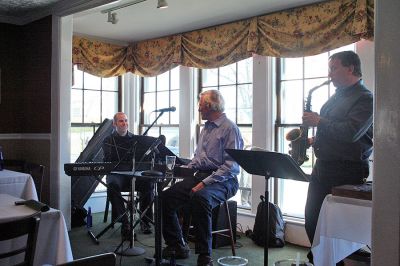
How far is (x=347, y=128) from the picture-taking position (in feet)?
7.85

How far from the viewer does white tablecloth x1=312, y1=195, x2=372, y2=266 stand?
2.06 metres

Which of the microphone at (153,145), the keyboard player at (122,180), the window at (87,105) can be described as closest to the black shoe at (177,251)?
the keyboard player at (122,180)

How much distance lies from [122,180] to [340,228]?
3118 mm

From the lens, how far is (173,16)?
469 cm

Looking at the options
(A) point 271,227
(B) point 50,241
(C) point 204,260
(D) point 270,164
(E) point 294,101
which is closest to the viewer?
(B) point 50,241

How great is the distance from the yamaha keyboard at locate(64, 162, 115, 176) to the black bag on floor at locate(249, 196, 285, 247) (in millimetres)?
1584

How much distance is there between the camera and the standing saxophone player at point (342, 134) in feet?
7.92

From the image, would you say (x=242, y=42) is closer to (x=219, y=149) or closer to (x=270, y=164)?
(x=219, y=149)

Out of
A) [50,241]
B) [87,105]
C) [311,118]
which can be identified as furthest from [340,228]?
[87,105]

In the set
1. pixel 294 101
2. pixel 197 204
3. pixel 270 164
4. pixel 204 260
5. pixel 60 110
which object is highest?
pixel 294 101


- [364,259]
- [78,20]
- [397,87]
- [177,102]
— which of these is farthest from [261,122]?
[397,87]

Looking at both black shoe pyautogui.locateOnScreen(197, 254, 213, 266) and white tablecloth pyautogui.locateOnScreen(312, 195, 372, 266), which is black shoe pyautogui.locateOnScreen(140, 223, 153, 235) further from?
white tablecloth pyautogui.locateOnScreen(312, 195, 372, 266)

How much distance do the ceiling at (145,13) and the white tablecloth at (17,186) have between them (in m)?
1.87

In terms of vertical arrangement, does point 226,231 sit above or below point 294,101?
below
